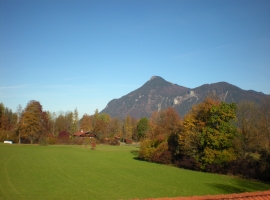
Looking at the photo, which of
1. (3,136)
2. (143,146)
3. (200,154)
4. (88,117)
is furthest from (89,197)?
(88,117)

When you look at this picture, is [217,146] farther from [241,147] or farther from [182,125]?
[182,125]

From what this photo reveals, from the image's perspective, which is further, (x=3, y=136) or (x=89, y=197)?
(x=3, y=136)

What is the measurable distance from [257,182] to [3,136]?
83.4 m

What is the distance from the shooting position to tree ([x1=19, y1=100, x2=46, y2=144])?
78562 millimetres

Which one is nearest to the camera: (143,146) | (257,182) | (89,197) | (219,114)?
(89,197)

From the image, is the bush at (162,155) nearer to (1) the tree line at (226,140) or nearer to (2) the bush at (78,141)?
(1) the tree line at (226,140)

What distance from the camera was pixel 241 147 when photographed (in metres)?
32.6

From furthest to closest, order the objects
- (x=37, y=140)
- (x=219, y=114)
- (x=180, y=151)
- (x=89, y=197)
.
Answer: (x=37, y=140), (x=180, y=151), (x=219, y=114), (x=89, y=197)

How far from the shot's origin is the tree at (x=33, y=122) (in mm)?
78562

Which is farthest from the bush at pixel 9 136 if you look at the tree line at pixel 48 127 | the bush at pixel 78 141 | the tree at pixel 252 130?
the tree at pixel 252 130

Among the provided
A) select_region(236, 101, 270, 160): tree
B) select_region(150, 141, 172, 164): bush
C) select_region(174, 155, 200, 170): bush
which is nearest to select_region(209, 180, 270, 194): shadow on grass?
select_region(236, 101, 270, 160): tree

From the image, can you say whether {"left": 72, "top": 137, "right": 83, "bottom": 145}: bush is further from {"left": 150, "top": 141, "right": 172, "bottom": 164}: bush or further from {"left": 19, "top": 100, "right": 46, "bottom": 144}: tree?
{"left": 150, "top": 141, "right": 172, "bottom": 164}: bush

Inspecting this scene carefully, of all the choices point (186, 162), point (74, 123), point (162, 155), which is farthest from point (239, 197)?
point (74, 123)

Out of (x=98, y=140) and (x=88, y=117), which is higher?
(x=88, y=117)
